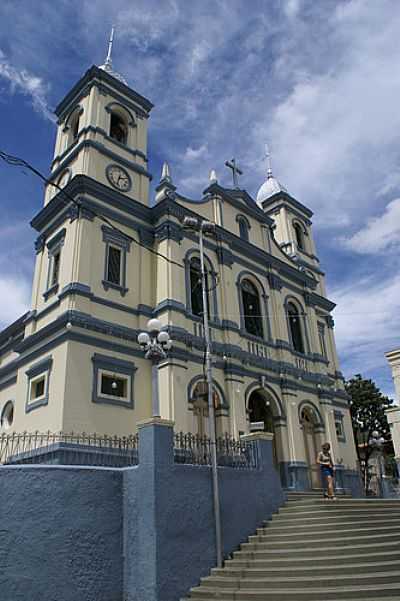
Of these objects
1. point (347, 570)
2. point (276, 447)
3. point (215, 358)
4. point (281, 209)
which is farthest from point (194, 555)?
point (281, 209)

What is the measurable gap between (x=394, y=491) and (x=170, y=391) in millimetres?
13040

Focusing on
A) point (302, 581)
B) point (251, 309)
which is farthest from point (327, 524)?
point (251, 309)

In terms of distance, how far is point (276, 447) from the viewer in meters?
19.4

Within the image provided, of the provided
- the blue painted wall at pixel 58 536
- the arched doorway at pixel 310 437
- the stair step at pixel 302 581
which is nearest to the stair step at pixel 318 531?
the stair step at pixel 302 581

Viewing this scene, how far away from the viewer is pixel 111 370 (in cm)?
1539

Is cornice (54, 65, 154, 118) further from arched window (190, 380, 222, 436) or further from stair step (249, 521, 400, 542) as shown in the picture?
stair step (249, 521, 400, 542)

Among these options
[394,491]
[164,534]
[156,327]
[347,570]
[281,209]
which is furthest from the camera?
[281,209]

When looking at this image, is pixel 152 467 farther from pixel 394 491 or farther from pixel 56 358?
pixel 394 491

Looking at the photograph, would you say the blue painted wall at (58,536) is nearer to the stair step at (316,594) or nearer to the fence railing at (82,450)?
the stair step at (316,594)

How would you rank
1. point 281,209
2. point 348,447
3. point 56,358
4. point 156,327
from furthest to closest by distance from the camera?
1. point 281,209
2. point 348,447
3. point 56,358
4. point 156,327

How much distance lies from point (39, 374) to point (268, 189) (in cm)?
1832

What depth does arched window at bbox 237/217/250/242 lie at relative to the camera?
22.7 metres

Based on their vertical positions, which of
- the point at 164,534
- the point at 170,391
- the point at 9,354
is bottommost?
the point at 164,534

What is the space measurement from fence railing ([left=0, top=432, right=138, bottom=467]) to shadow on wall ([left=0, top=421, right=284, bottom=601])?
2.91 metres
